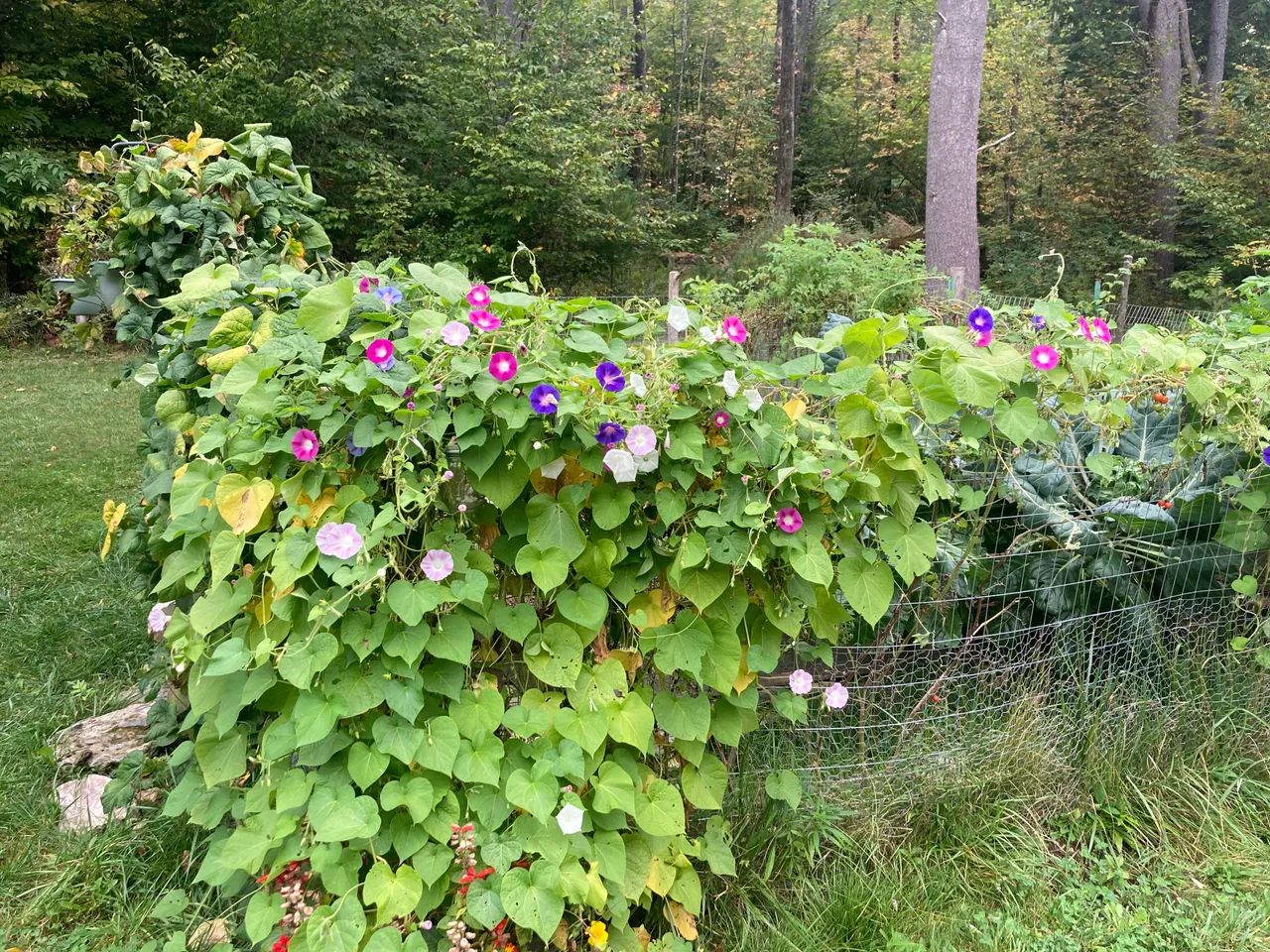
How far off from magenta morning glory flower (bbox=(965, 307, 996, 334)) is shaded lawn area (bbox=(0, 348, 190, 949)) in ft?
6.74

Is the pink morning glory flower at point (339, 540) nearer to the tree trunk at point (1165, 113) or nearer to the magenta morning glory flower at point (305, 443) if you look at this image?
the magenta morning glory flower at point (305, 443)

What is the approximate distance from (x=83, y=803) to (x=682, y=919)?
1.53m

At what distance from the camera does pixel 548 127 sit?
12039mm

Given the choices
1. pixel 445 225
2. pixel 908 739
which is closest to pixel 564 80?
pixel 445 225

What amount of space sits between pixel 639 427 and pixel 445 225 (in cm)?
1279

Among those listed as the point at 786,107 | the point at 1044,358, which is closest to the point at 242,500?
the point at 1044,358

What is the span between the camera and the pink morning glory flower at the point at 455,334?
1329 mm

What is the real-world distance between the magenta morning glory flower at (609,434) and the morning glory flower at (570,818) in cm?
61

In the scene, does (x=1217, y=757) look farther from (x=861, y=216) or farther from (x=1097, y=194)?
(x=861, y=216)

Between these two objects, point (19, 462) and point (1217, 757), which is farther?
point (19, 462)

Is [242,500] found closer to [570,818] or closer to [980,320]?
[570,818]

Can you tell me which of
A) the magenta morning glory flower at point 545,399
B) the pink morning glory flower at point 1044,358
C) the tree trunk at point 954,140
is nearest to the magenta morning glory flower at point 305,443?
the magenta morning glory flower at point 545,399

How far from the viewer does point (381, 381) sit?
4.39 feet

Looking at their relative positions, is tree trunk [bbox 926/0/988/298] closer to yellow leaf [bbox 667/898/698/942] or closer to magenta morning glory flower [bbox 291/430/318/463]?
yellow leaf [bbox 667/898/698/942]
